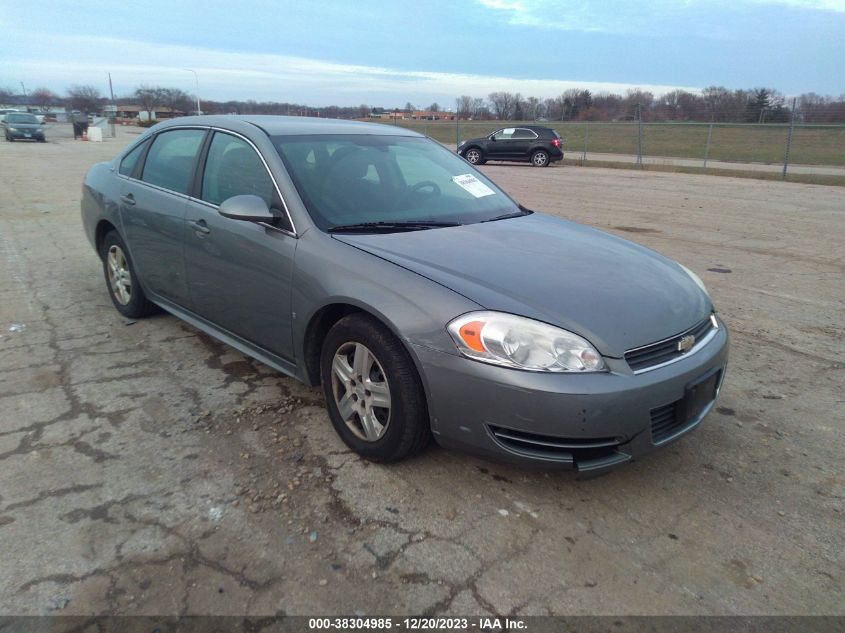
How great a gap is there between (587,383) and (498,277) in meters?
0.64

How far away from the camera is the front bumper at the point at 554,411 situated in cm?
231

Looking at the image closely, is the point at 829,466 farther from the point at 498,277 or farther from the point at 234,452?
the point at 234,452

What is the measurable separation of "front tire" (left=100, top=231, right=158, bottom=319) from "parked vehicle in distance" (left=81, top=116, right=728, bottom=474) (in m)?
0.36

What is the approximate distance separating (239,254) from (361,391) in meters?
1.12

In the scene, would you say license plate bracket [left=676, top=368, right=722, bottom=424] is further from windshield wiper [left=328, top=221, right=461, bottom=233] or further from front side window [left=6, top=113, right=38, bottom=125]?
front side window [left=6, top=113, right=38, bottom=125]

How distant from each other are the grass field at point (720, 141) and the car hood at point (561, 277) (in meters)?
19.7

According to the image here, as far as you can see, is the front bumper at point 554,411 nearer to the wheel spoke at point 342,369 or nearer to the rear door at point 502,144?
the wheel spoke at point 342,369

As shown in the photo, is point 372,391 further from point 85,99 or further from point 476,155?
point 85,99

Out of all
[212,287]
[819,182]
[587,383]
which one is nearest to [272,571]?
[587,383]

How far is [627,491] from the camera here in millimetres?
2719

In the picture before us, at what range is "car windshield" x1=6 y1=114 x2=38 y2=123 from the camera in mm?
32469

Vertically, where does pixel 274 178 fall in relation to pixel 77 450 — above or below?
above

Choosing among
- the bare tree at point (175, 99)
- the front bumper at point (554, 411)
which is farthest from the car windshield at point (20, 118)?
the front bumper at point (554, 411)

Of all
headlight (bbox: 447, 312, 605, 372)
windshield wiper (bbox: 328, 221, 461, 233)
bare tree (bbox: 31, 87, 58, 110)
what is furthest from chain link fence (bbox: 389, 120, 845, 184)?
bare tree (bbox: 31, 87, 58, 110)
